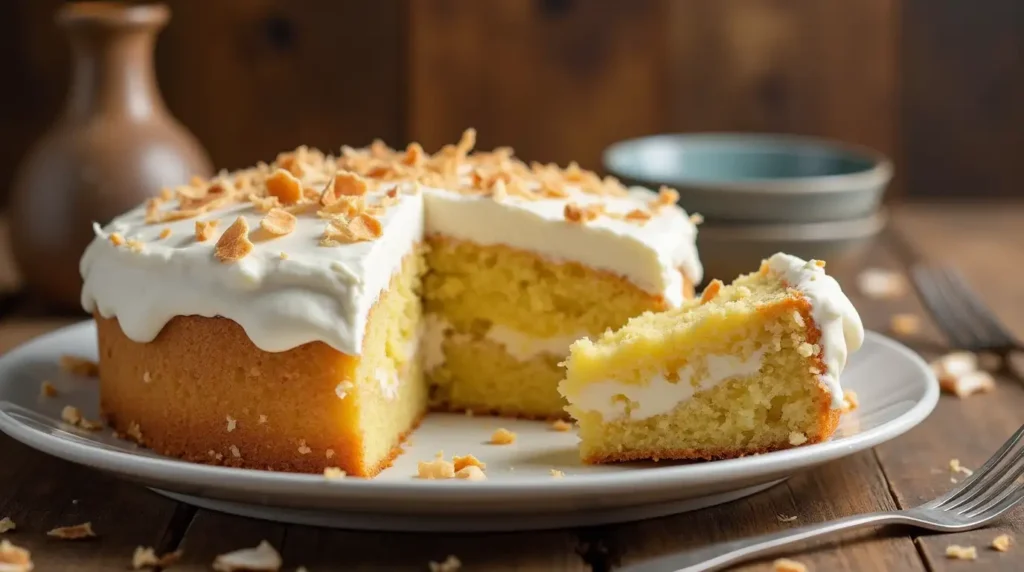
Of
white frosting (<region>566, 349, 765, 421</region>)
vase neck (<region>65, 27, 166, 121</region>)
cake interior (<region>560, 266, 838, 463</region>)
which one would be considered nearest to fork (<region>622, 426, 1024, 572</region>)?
cake interior (<region>560, 266, 838, 463</region>)

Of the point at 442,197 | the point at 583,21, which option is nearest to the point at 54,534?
the point at 442,197

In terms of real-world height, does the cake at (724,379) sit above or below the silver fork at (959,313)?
above

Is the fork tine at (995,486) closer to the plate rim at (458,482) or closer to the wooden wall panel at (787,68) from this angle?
the plate rim at (458,482)

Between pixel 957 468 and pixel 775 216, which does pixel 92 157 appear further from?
pixel 957 468

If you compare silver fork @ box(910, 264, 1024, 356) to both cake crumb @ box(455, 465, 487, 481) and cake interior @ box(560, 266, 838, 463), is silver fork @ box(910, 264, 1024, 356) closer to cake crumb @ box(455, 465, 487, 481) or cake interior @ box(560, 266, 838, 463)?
cake interior @ box(560, 266, 838, 463)

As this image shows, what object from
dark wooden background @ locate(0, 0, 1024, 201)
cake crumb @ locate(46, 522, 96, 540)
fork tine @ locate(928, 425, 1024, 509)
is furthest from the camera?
dark wooden background @ locate(0, 0, 1024, 201)

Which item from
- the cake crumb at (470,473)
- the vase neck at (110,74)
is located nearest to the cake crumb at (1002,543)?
the cake crumb at (470,473)

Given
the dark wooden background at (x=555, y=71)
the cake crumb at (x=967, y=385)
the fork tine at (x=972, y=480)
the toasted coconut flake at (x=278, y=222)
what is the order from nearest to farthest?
1. the fork tine at (x=972, y=480)
2. the toasted coconut flake at (x=278, y=222)
3. the cake crumb at (x=967, y=385)
4. the dark wooden background at (x=555, y=71)

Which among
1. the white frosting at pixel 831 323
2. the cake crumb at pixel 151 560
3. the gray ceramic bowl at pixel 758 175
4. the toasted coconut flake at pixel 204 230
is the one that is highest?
the toasted coconut flake at pixel 204 230
